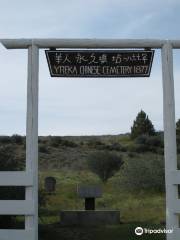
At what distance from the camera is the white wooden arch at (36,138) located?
24.8ft

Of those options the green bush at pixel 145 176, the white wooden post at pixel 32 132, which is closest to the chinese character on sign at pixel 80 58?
the white wooden post at pixel 32 132

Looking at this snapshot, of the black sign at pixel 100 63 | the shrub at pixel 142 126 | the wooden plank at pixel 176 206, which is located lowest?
the wooden plank at pixel 176 206

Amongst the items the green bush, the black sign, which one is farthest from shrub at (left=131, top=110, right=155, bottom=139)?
the black sign

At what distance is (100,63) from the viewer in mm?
8164

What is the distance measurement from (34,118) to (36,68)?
0.78 meters

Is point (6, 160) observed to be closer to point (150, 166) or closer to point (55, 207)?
point (55, 207)

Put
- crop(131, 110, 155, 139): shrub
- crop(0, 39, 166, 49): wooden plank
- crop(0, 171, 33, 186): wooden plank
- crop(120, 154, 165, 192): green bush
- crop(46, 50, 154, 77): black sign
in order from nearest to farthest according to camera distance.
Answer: crop(0, 171, 33, 186): wooden plank, crop(0, 39, 166, 49): wooden plank, crop(46, 50, 154, 77): black sign, crop(120, 154, 165, 192): green bush, crop(131, 110, 155, 139): shrub

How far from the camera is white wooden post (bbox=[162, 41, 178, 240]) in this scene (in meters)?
7.77

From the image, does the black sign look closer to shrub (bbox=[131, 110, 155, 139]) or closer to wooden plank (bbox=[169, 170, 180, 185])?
wooden plank (bbox=[169, 170, 180, 185])

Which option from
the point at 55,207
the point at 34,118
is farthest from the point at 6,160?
the point at 55,207

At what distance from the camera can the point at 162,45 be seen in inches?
321

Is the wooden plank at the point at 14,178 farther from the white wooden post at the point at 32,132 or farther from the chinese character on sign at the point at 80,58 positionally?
the chinese character on sign at the point at 80,58

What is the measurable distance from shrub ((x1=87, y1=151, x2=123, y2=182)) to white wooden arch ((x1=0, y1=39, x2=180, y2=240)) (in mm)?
22917

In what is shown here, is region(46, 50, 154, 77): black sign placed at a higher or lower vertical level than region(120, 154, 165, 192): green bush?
higher
